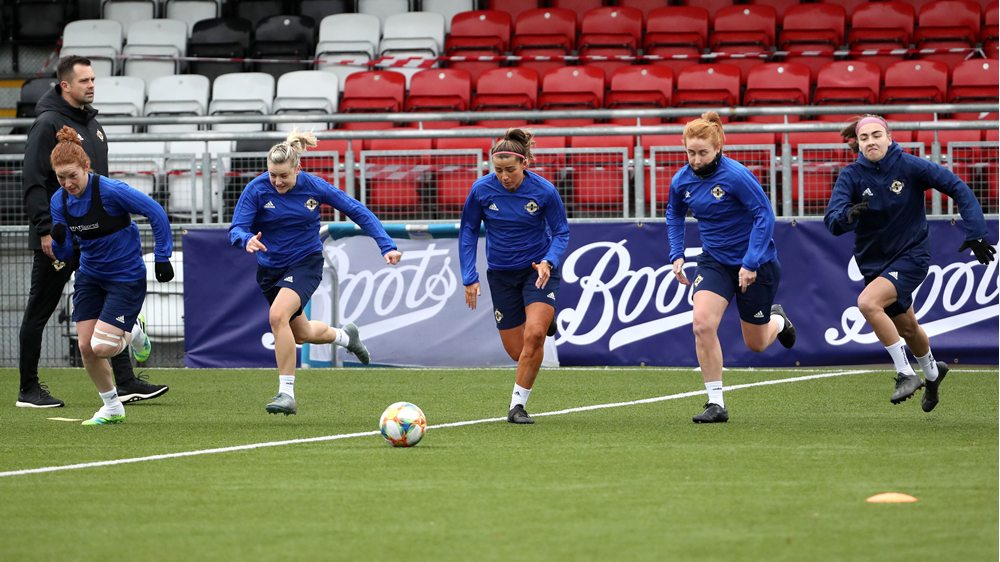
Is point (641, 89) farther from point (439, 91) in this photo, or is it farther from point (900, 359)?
point (900, 359)

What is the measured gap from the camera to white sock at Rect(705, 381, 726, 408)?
724cm

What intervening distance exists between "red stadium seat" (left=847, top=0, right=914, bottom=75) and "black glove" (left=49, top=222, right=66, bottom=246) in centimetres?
1112

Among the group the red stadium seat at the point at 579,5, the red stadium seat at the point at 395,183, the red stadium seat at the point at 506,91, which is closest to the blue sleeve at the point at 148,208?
the red stadium seat at the point at 395,183

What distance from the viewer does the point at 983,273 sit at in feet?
35.1

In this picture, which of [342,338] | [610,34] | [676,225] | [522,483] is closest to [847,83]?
[610,34]

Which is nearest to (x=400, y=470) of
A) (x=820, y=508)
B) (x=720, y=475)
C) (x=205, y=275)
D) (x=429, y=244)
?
(x=720, y=475)

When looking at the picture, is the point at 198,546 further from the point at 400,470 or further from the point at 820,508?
the point at 820,508

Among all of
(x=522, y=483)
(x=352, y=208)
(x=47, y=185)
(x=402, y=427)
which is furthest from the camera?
(x=47, y=185)

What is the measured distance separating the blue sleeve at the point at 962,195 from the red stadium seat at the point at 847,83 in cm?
685

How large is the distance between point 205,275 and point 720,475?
784 centimetres

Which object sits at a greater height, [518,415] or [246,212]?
[246,212]

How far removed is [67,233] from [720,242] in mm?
4588

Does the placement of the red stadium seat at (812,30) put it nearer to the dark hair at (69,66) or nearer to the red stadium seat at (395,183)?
the red stadium seat at (395,183)

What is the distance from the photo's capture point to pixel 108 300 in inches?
302
